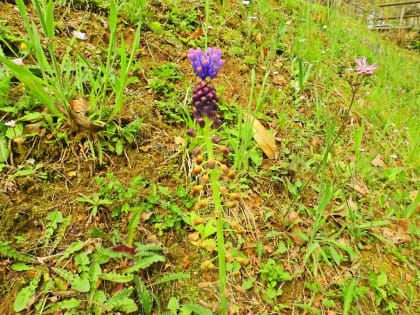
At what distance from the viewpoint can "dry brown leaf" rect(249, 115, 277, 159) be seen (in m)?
2.70

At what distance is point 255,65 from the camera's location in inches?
137

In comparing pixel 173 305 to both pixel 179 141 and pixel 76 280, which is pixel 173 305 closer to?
pixel 76 280

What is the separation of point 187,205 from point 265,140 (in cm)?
114

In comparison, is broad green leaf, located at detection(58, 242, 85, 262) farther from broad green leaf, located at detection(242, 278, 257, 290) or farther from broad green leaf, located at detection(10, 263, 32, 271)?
broad green leaf, located at detection(242, 278, 257, 290)

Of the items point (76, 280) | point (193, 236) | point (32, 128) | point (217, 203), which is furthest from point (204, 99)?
point (32, 128)

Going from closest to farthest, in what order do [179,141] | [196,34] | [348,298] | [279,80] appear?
[348,298], [179,141], [196,34], [279,80]

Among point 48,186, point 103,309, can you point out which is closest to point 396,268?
point 103,309

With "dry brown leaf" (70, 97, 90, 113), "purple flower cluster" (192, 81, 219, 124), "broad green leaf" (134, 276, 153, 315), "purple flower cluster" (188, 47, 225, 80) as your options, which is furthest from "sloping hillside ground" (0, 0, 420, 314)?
"purple flower cluster" (188, 47, 225, 80)

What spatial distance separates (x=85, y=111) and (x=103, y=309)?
149cm

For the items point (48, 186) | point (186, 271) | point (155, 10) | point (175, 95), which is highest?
point (155, 10)

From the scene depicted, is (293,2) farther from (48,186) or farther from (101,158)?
(48,186)

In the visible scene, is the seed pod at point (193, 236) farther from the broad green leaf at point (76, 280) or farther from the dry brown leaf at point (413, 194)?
the dry brown leaf at point (413, 194)

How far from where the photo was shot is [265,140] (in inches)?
108

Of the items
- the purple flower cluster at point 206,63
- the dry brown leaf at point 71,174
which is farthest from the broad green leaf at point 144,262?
the purple flower cluster at point 206,63
